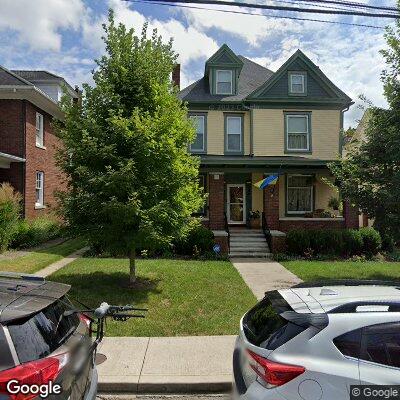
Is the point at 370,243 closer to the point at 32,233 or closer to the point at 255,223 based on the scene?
the point at 255,223

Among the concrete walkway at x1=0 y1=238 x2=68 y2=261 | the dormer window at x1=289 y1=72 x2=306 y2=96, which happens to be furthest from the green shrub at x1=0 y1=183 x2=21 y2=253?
the dormer window at x1=289 y1=72 x2=306 y2=96

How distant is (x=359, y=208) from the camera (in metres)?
11.4

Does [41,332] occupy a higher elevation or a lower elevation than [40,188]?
lower

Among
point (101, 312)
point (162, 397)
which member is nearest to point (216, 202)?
point (162, 397)

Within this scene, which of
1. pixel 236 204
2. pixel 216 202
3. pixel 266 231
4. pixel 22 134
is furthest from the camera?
pixel 236 204

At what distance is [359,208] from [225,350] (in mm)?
7149

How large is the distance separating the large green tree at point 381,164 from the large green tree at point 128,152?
16.1 feet

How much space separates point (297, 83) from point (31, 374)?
762 inches

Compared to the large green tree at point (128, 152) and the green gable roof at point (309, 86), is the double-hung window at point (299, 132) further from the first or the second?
the large green tree at point (128, 152)

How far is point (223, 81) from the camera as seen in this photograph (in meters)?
20.0

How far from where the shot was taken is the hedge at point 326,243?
50.8 feet

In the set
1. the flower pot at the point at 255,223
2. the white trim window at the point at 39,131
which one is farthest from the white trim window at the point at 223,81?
the white trim window at the point at 39,131

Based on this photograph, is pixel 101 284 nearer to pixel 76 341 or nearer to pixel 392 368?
pixel 76 341

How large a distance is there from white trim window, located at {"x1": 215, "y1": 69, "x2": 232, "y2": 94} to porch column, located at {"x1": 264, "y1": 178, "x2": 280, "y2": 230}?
582cm
